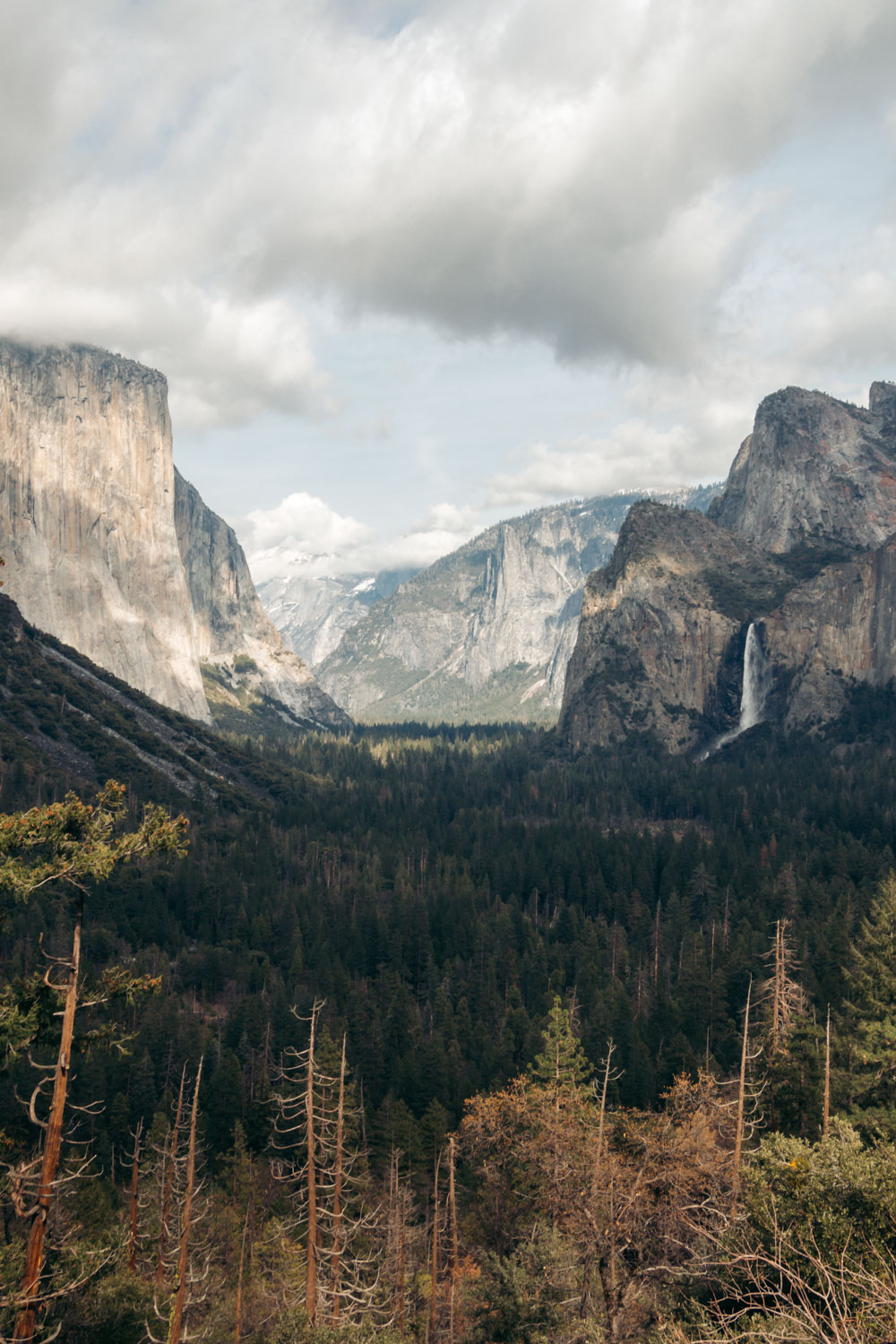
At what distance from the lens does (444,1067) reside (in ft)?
212

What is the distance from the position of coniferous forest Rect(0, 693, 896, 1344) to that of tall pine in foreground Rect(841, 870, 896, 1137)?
0.25 metres

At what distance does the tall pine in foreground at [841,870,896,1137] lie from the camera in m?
37.5

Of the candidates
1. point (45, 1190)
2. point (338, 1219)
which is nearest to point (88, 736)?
point (338, 1219)

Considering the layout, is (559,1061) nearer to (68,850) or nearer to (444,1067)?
(444,1067)

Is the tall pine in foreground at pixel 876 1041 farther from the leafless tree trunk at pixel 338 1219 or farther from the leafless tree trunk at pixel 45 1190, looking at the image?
the leafless tree trunk at pixel 45 1190

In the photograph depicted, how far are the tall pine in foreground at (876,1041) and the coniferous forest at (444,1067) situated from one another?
25 cm

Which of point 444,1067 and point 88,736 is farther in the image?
point 88,736

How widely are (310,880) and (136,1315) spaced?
9773 cm

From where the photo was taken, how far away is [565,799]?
604 ft

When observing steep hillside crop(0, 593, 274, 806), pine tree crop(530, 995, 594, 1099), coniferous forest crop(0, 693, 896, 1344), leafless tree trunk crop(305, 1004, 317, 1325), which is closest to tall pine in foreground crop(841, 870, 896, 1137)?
coniferous forest crop(0, 693, 896, 1344)

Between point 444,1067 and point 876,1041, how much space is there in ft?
114

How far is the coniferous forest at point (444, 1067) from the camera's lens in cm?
2109

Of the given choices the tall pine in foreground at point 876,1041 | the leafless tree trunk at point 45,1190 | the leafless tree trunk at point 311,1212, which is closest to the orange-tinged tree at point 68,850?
the leafless tree trunk at point 45,1190

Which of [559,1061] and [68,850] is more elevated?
[68,850]
